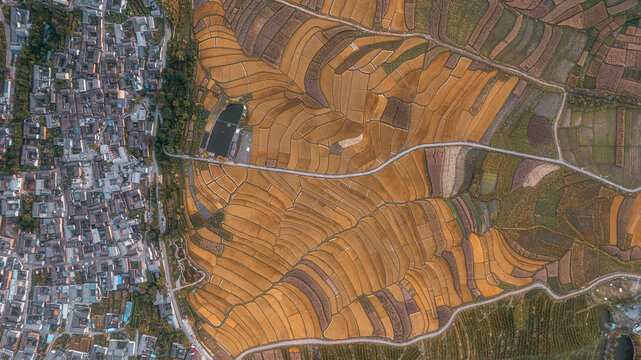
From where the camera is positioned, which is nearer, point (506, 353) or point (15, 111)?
point (15, 111)

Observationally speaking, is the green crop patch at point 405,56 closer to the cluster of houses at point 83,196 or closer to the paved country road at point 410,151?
the paved country road at point 410,151

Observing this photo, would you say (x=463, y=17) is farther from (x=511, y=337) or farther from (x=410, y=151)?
(x=511, y=337)

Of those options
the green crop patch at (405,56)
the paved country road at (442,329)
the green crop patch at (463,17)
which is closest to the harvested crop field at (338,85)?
the green crop patch at (405,56)

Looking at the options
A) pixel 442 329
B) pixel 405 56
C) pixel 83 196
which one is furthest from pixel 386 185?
pixel 83 196

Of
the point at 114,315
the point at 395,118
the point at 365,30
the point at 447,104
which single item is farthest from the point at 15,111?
the point at 447,104

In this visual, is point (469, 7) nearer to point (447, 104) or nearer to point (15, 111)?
point (447, 104)

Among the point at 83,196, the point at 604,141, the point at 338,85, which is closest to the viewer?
the point at 83,196
